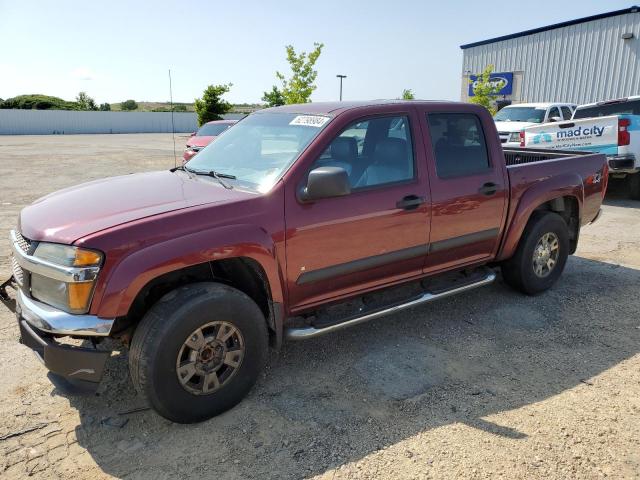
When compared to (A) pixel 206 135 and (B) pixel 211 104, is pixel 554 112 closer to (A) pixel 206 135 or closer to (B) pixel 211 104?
(A) pixel 206 135

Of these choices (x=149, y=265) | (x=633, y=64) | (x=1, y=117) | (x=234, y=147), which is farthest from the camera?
(x=1, y=117)

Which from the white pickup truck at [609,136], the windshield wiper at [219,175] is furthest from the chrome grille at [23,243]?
the white pickup truck at [609,136]

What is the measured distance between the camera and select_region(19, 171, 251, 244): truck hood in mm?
2865

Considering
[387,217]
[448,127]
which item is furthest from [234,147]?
[448,127]

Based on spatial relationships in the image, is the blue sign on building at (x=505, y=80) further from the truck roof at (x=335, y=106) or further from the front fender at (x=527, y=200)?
the truck roof at (x=335, y=106)

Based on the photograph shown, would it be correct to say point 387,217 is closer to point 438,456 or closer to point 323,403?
point 323,403

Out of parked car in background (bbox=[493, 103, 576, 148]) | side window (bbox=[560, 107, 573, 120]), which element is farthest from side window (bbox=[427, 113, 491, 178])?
side window (bbox=[560, 107, 573, 120])

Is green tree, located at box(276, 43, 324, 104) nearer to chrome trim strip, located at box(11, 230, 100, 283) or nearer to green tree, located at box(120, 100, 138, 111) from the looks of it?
chrome trim strip, located at box(11, 230, 100, 283)

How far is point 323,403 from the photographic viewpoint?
10.7 feet

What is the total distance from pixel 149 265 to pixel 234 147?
1.55 meters

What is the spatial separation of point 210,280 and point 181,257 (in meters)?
0.39

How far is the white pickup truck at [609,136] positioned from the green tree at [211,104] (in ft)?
72.6

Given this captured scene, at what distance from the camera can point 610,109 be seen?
10.9m

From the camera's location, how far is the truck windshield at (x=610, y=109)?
10477mm
